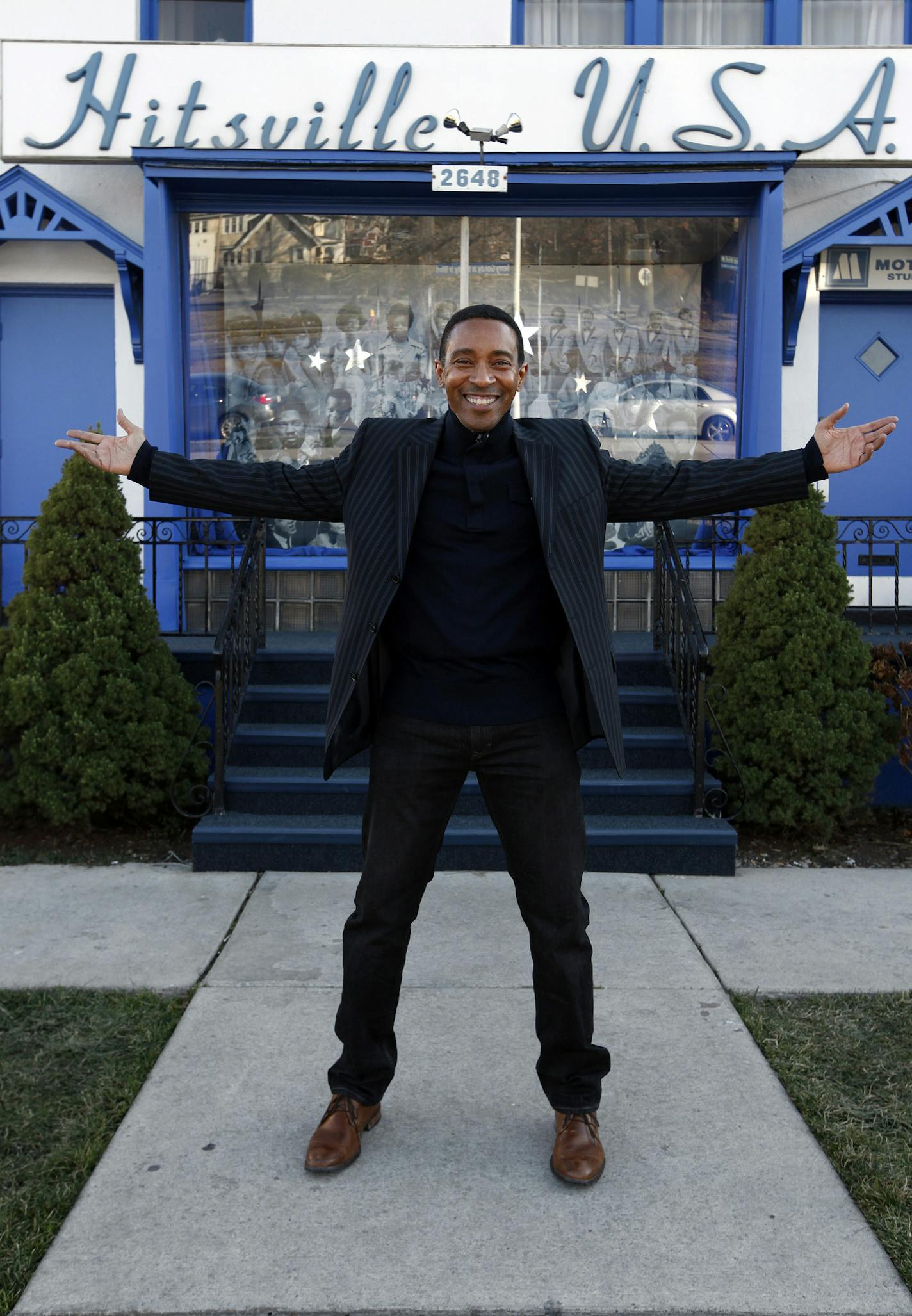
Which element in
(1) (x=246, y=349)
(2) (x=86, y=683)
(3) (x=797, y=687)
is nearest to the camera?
(2) (x=86, y=683)

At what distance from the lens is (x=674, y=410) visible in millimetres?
9102

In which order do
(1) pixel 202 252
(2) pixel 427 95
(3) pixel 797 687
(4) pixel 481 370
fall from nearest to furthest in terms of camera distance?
(4) pixel 481 370
(3) pixel 797 687
(2) pixel 427 95
(1) pixel 202 252

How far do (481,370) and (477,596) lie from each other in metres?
0.56

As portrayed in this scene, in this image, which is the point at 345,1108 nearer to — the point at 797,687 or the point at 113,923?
the point at 113,923

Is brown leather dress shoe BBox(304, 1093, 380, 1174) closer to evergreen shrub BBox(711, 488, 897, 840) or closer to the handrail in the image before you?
the handrail

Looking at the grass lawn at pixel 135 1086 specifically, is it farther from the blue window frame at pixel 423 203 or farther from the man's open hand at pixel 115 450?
the blue window frame at pixel 423 203

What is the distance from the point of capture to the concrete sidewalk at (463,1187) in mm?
2709

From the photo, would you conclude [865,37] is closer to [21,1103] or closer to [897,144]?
[897,144]

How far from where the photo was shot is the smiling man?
308 centimetres

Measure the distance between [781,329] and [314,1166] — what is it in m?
6.92

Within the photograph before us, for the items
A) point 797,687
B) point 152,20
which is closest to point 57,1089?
point 797,687

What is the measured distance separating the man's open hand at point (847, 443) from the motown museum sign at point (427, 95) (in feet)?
18.4

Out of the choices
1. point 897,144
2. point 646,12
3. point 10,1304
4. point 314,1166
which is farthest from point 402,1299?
point 646,12

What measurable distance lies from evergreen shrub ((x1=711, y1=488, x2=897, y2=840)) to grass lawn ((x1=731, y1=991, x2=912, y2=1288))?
1.90 meters
